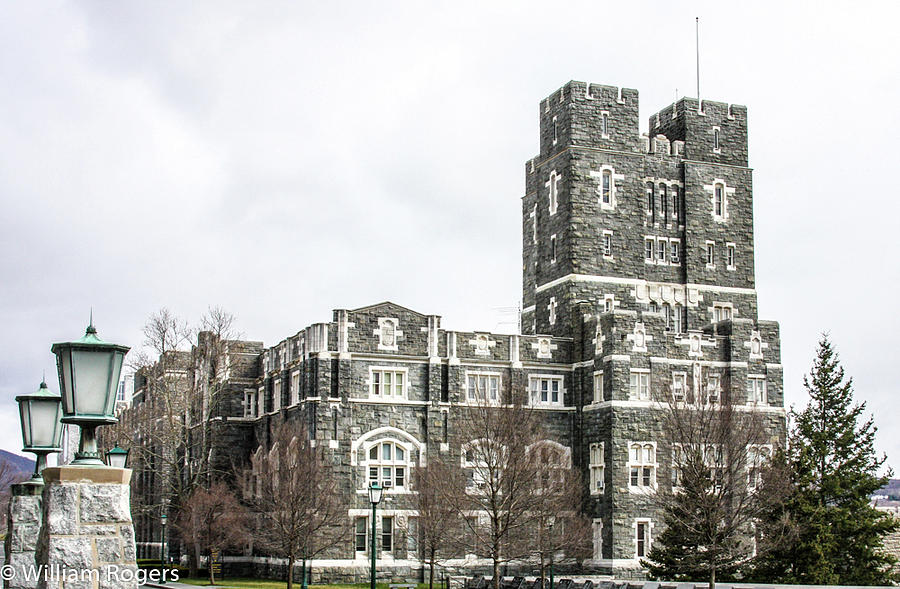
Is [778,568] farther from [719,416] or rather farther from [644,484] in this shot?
[644,484]

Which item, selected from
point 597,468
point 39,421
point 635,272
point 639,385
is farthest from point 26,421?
point 635,272

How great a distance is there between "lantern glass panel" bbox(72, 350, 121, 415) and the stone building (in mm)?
35498

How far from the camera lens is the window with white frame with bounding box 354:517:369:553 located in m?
53.7

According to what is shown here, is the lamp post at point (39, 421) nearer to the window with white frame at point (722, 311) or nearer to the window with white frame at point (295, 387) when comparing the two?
the window with white frame at point (295, 387)

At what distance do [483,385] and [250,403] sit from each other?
14.8 m

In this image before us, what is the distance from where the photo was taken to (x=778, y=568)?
42.1 metres

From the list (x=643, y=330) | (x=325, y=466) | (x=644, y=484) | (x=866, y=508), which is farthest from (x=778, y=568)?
(x=325, y=466)

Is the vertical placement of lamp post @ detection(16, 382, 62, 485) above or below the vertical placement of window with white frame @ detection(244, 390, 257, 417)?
below

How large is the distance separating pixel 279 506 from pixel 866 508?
22857 millimetres

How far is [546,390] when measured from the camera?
192 ft

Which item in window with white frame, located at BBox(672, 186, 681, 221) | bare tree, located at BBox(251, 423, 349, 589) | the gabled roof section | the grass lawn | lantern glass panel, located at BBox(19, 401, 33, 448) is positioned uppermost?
window with white frame, located at BBox(672, 186, 681, 221)

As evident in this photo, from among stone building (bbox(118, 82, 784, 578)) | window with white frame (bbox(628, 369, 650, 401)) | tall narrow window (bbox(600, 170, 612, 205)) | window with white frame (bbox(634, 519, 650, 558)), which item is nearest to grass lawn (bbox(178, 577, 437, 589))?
stone building (bbox(118, 82, 784, 578))

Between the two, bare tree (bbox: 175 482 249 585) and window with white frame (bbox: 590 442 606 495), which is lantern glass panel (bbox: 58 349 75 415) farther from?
window with white frame (bbox: 590 442 606 495)

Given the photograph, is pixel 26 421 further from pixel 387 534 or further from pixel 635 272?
pixel 635 272
